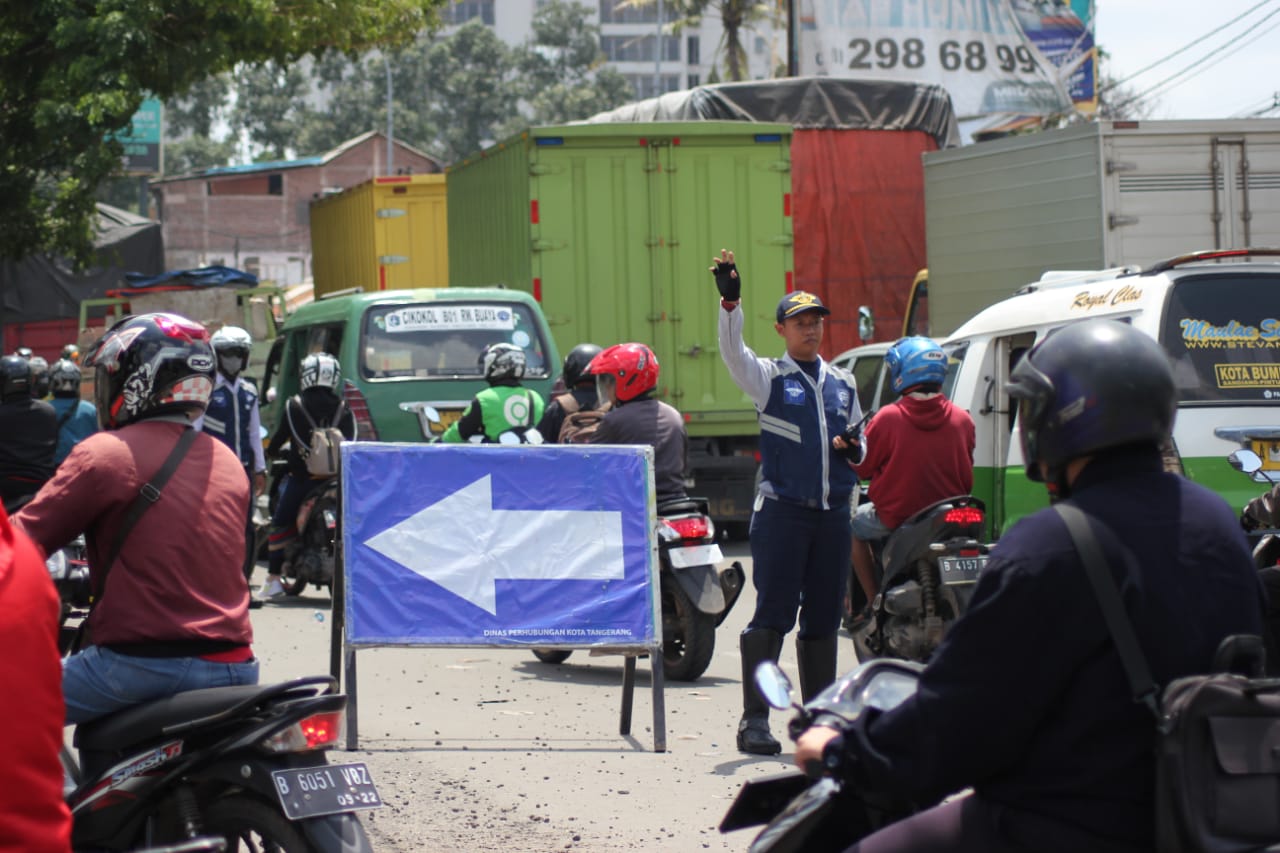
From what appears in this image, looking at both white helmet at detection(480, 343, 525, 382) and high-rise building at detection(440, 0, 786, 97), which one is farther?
high-rise building at detection(440, 0, 786, 97)

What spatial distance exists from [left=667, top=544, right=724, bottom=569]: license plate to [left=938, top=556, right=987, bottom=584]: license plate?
1.29 meters

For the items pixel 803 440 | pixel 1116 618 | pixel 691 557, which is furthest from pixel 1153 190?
pixel 1116 618

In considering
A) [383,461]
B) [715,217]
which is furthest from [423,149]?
[383,461]

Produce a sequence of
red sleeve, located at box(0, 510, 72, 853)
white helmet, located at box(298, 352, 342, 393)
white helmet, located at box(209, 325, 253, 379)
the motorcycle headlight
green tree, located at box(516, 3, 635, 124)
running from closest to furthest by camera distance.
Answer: red sleeve, located at box(0, 510, 72, 853), the motorcycle headlight, white helmet, located at box(209, 325, 253, 379), white helmet, located at box(298, 352, 342, 393), green tree, located at box(516, 3, 635, 124)

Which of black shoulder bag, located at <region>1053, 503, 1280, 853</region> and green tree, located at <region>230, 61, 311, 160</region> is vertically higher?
green tree, located at <region>230, 61, 311, 160</region>

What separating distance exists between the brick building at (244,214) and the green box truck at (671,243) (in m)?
55.3

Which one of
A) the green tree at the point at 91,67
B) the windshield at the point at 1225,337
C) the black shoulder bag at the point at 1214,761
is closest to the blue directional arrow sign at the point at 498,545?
the windshield at the point at 1225,337

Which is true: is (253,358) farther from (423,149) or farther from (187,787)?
(423,149)

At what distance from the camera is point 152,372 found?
435cm

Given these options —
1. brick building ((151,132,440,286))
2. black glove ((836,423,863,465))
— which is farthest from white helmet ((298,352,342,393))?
brick building ((151,132,440,286))

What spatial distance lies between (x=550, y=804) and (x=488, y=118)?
8005cm

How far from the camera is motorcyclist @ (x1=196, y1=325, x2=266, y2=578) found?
11.6 meters

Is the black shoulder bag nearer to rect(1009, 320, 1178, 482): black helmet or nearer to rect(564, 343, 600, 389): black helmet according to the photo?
rect(1009, 320, 1178, 482): black helmet

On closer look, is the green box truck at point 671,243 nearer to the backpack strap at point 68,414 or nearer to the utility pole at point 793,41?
the backpack strap at point 68,414
